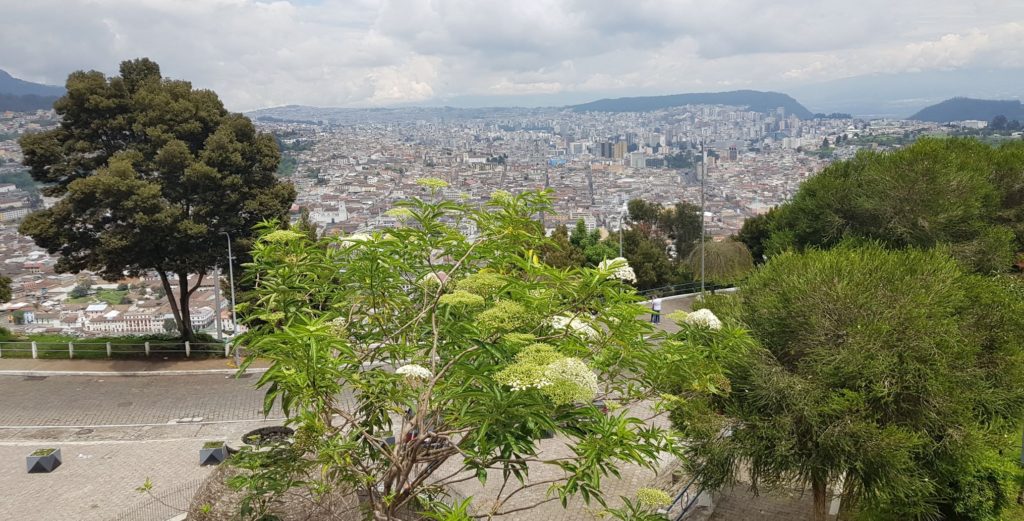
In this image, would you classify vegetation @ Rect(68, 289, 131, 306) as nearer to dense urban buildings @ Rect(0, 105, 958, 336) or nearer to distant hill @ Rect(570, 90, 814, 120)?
dense urban buildings @ Rect(0, 105, 958, 336)

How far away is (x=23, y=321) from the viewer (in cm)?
2550

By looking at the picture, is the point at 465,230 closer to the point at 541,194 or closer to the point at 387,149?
the point at 541,194

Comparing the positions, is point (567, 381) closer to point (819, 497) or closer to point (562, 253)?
point (819, 497)

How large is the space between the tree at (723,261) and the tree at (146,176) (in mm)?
16350

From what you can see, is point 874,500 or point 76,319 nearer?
point 874,500

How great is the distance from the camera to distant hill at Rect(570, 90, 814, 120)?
499 feet

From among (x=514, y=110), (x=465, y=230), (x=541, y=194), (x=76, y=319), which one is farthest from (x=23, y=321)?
(x=514, y=110)

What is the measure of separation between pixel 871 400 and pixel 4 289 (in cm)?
2220

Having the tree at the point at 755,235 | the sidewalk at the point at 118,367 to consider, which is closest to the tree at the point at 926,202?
the tree at the point at 755,235

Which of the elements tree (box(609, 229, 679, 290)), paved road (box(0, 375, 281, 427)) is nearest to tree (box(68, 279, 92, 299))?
paved road (box(0, 375, 281, 427))

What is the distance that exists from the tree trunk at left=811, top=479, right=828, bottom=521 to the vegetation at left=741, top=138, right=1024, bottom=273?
7.80 metres

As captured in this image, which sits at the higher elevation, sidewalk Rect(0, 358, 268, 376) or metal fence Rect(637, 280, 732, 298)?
sidewalk Rect(0, 358, 268, 376)

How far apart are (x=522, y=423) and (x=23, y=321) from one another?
2861cm

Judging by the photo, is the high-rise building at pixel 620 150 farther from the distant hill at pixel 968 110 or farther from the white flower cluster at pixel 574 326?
the white flower cluster at pixel 574 326
